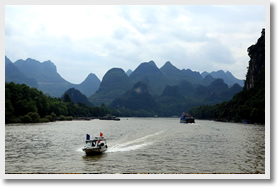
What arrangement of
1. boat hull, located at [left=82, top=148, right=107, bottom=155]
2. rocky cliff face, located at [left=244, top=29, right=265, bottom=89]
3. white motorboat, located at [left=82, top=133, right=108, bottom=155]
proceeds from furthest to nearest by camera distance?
rocky cliff face, located at [left=244, top=29, right=265, bottom=89], white motorboat, located at [left=82, top=133, right=108, bottom=155], boat hull, located at [left=82, top=148, right=107, bottom=155]

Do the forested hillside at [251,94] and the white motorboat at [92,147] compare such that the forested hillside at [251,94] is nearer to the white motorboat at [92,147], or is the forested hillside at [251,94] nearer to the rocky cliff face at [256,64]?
the rocky cliff face at [256,64]

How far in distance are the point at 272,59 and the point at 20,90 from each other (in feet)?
384

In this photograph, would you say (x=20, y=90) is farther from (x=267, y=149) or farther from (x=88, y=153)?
(x=267, y=149)

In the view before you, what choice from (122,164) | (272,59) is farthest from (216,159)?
(272,59)

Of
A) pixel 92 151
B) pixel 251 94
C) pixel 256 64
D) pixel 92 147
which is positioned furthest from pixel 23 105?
pixel 256 64

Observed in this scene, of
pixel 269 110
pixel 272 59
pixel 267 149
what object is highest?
pixel 272 59

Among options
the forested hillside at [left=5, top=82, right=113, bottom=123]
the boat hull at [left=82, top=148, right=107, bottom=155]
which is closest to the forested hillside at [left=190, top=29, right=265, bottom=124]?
the forested hillside at [left=5, top=82, right=113, bottom=123]

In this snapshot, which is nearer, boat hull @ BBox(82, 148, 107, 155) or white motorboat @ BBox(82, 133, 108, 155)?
boat hull @ BBox(82, 148, 107, 155)

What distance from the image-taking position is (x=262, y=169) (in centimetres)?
2794

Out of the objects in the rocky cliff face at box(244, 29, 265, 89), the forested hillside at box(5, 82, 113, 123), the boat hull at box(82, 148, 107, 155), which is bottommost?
the boat hull at box(82, 148, 107, 155)

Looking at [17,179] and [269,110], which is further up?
[269,110]

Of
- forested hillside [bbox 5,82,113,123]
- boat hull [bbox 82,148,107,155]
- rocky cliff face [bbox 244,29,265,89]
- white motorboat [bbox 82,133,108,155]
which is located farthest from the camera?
rocky cliff face [bbox 244,29,265,89]

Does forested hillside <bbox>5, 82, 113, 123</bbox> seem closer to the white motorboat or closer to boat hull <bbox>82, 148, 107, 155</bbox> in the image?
the white motorboat

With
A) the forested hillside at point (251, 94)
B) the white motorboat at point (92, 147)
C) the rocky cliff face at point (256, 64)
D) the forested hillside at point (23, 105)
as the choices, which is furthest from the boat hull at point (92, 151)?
the rocky cliff face at point (256, 64)
